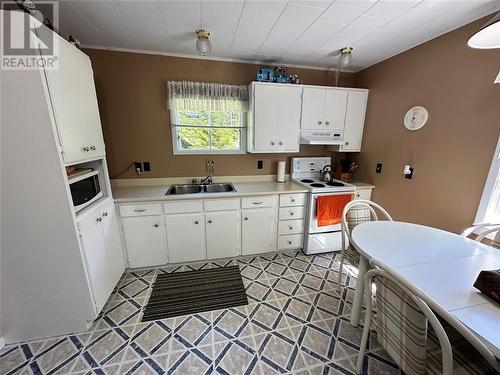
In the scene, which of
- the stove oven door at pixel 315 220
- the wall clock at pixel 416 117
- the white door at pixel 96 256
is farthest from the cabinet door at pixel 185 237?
the wall clock at pixel 416 117

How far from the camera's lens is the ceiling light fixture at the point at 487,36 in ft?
3.13

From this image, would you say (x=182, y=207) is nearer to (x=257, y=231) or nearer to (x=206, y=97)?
(x=257, y=231)

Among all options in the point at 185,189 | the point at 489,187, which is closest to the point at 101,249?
the point at 185,189

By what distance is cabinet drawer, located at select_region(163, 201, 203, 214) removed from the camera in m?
2.19

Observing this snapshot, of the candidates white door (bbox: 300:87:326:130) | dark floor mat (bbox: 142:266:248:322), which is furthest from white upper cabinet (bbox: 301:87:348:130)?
dark floor mat (bbox: 142:266:248:322)

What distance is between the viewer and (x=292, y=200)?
8.27 feet

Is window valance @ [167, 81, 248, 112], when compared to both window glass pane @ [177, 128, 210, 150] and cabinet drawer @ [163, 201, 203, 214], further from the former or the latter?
cabinet drawer @ [163, 201, 203, 214]

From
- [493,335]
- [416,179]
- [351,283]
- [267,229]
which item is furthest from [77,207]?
[416,179]

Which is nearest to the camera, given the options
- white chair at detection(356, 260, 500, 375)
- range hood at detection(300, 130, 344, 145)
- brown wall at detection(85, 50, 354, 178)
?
white chair at detection(356, 260, 500, 375)

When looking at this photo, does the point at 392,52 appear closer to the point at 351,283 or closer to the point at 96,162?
A: the point at 351,283

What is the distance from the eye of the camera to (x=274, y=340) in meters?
1.57

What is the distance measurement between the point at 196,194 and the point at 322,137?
1782 mm

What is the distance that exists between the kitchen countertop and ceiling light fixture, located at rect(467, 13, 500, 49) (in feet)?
5.61

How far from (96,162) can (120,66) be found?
1191 millimetres
